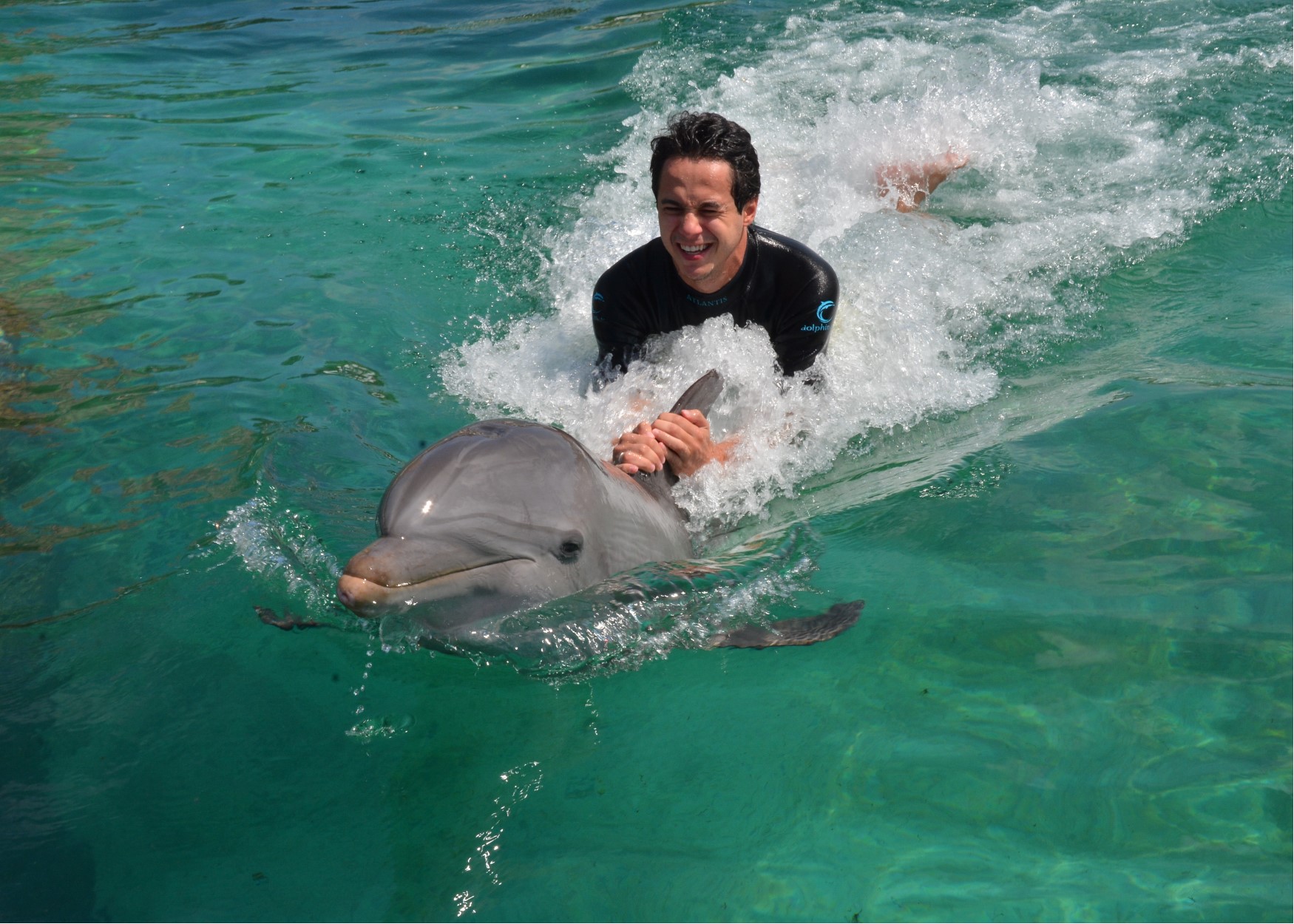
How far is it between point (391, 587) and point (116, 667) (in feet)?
4.57

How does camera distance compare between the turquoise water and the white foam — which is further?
the white foam

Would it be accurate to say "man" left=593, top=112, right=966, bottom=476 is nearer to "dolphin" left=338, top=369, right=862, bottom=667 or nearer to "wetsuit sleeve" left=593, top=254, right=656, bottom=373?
"wetsuit sleeve" left=593, top=254, right=656, bottom=373

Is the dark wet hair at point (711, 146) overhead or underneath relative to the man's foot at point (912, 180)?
overhead

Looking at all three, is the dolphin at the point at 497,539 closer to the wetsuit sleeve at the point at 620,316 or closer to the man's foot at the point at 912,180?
the wetsuit sleeve at the point at 620,316

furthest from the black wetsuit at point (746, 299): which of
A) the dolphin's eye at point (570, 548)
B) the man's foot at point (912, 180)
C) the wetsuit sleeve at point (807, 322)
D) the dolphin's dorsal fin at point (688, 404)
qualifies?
the man's foot at point (912, 180)

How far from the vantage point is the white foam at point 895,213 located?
18.2 ft

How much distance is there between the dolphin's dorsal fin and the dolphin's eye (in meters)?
0.91

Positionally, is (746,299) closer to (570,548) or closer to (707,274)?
(707,274)

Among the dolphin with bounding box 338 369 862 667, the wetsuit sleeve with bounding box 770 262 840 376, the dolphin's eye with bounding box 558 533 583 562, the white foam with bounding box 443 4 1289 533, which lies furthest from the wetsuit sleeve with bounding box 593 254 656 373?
the dolphin's eye with bounding box 558 533 583 562

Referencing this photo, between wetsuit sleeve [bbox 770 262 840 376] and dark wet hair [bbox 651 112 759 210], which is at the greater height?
dark wet hair [bbox 651 112 759 210]

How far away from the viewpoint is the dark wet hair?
494 cm

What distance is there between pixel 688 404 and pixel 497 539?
1644mm

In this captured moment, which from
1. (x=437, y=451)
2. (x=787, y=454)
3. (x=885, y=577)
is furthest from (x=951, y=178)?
(x=437, y=451)

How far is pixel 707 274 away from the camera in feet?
17.4
